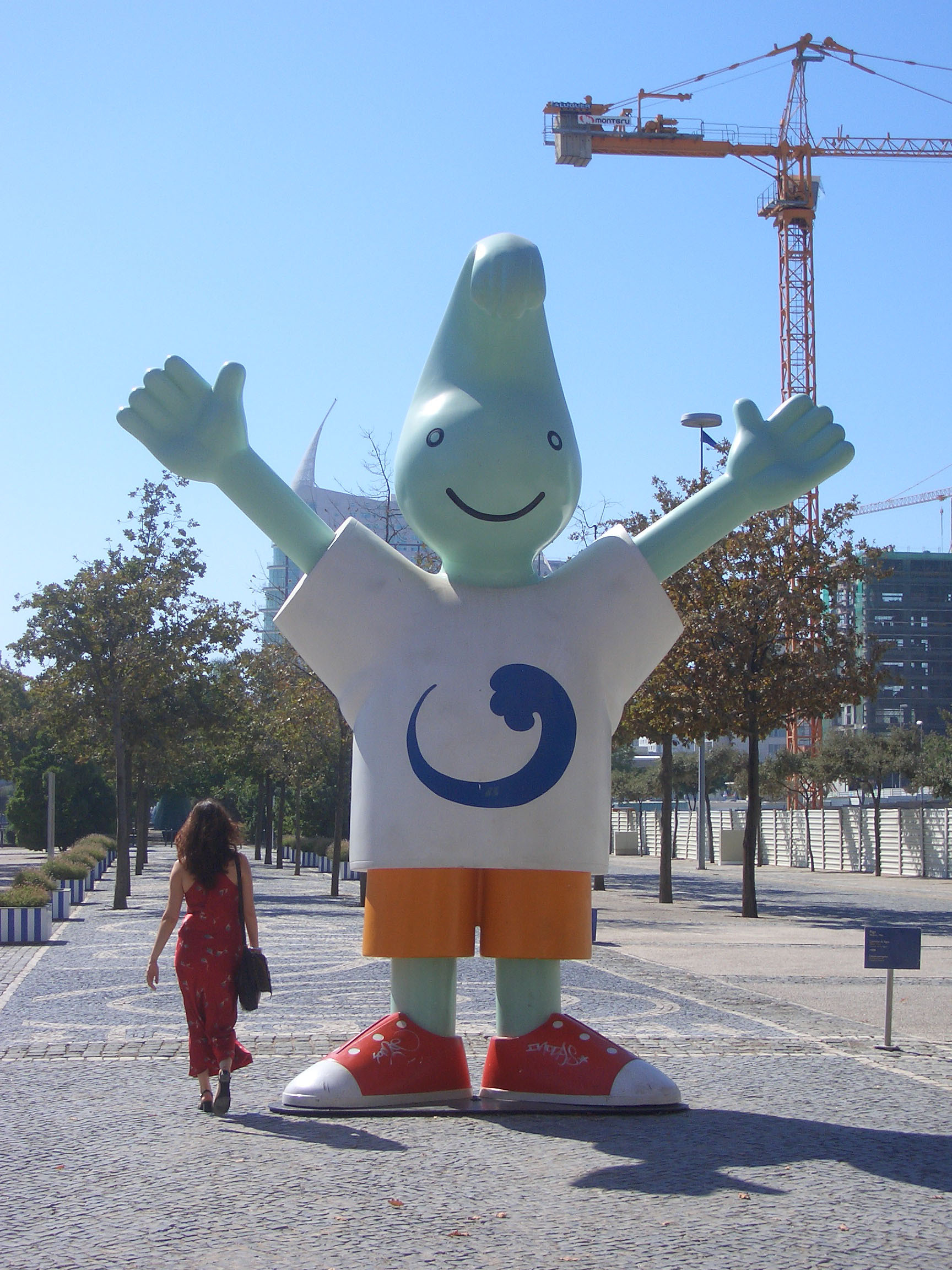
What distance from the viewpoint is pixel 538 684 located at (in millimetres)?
6148

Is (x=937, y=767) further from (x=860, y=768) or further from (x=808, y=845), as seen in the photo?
(x=808, y=845)

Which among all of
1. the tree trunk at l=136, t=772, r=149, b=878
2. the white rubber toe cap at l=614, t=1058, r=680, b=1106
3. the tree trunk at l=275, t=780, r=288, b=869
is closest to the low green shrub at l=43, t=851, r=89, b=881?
the tree trunk at l=136, t=772, r=149, b=878

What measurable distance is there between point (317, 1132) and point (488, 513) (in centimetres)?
292

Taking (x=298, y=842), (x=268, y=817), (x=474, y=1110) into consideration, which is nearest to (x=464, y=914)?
(x=474, y=1110)

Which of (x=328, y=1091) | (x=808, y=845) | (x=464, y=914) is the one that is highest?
(x=464, y=914)

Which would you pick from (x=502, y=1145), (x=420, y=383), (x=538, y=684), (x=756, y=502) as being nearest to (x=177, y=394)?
(x=420, y=383)

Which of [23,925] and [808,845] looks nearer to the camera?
[23,925]

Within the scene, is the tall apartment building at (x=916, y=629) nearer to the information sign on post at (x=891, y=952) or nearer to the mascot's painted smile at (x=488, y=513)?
the information sign on post at (x=891, y=952)

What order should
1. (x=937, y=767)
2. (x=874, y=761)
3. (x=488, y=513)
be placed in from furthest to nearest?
(x=874, y=761)
(x=937, y=767)
(x=488, y=513)

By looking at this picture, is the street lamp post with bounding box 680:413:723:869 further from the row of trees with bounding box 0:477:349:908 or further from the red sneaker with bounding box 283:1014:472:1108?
the red sneaker with bounding box 283:1014:472:1108

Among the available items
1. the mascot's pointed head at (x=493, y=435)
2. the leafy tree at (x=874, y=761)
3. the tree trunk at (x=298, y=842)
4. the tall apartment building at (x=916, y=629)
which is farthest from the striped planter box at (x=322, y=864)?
the tall apartment building at (x=916, y=629)

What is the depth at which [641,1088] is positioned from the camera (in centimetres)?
596

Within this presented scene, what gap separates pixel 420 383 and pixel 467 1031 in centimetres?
445

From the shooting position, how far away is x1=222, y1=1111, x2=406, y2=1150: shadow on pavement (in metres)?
5.36
